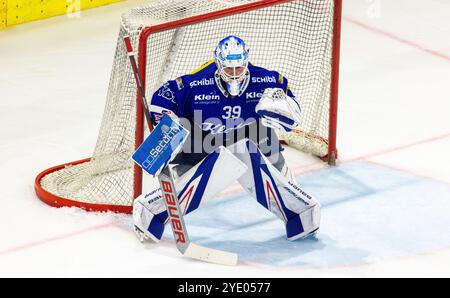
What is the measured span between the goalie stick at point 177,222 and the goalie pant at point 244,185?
0.34 ft

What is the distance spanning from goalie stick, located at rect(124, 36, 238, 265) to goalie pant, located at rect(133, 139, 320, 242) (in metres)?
0.10

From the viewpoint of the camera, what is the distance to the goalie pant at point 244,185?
5680 millimetres

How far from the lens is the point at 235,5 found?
244 inches

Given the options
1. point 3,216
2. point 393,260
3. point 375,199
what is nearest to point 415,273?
point 393,260

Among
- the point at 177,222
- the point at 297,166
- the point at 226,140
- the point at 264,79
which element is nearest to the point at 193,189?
the point at 177,222

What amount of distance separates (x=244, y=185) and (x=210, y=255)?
378mm

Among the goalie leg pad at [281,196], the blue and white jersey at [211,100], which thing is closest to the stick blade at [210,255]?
the goalie leg pad at [281,196]

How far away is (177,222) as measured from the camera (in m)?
5.61

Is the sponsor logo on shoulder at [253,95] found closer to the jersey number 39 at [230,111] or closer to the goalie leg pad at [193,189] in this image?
the jersey number 39 at [230,111]

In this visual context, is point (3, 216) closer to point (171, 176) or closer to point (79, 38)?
point (171, 176)

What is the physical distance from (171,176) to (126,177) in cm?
87

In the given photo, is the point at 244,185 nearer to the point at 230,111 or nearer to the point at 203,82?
the point at 230,111

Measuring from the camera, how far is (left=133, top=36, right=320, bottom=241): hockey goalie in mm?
5625

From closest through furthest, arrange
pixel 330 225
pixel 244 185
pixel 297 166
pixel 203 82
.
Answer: pixel 203 82 < pixel 244 185 < pixel 330 225 < pixel 297 166
